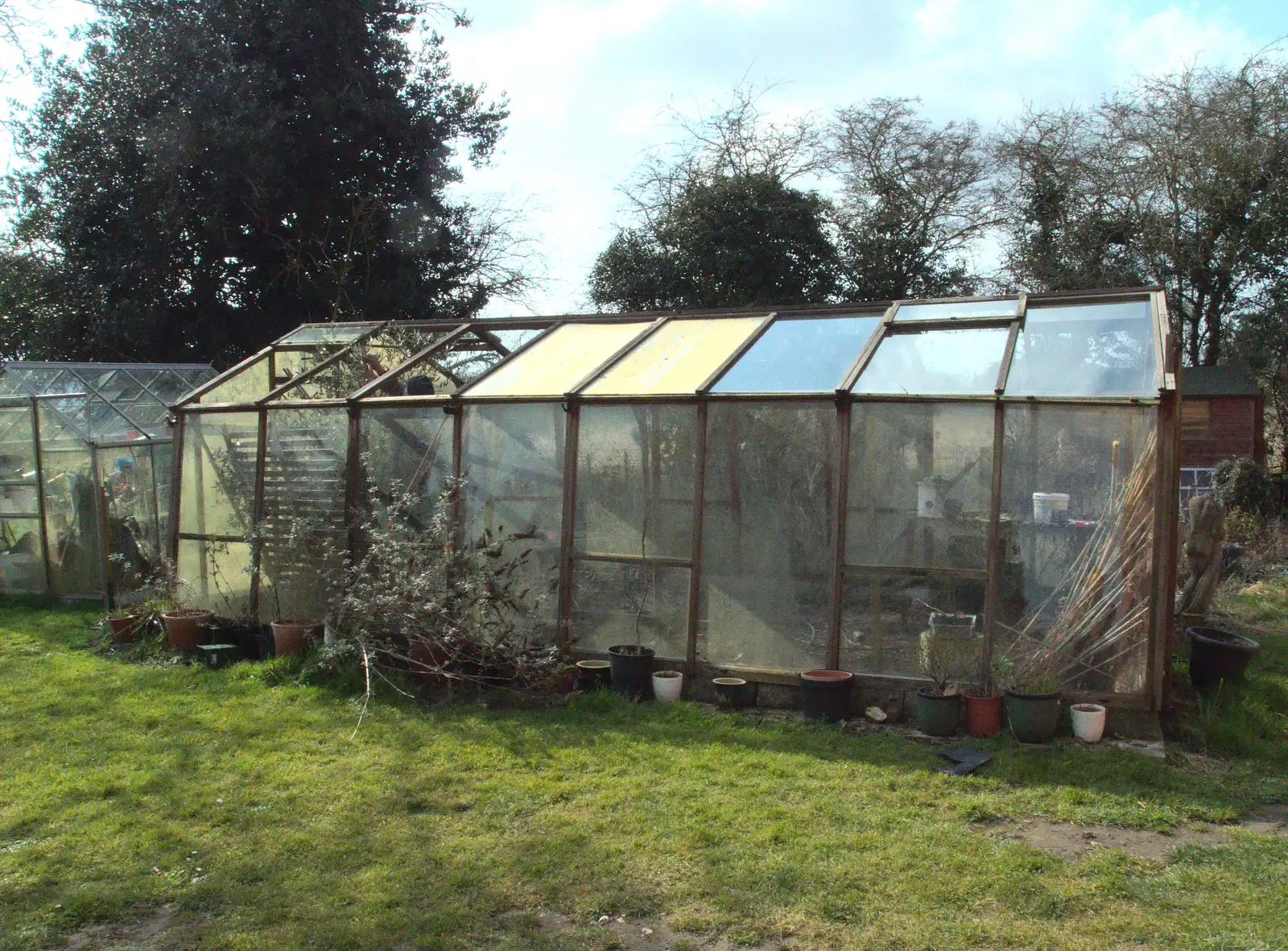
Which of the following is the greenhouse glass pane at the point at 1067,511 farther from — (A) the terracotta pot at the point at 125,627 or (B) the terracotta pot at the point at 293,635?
(A) the terracotta pot at the point at 125,627

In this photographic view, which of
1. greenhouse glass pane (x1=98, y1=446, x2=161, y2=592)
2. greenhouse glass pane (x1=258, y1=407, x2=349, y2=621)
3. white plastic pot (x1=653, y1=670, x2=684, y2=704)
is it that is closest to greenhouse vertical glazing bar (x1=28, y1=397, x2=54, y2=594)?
greenhouse glass pane (x1=98, y1=446, x2=161, y2=592)

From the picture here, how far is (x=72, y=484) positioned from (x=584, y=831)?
32.3 feet

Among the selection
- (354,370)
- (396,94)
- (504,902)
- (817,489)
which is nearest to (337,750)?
(504,902)

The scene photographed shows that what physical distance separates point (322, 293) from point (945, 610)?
13330 millimetres

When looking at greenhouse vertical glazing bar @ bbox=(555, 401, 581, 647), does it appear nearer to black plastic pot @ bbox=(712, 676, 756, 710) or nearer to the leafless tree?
black plastic pot @ bbox=(712, 676, 756, 710)

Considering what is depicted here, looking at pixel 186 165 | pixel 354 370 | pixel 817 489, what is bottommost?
pixel 817 489

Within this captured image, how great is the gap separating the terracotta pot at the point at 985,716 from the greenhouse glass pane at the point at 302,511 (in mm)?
5374

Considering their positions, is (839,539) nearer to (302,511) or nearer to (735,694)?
(735,694)

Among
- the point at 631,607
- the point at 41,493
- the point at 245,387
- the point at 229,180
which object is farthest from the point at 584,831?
the point at 229,180

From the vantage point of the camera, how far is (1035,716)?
246 inches

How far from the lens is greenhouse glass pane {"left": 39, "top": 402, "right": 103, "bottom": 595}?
39.3 ft

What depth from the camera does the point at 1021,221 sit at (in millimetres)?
20438

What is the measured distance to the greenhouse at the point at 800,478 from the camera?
6.54 metres

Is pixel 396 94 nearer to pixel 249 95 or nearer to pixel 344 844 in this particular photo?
pixel 249 95
